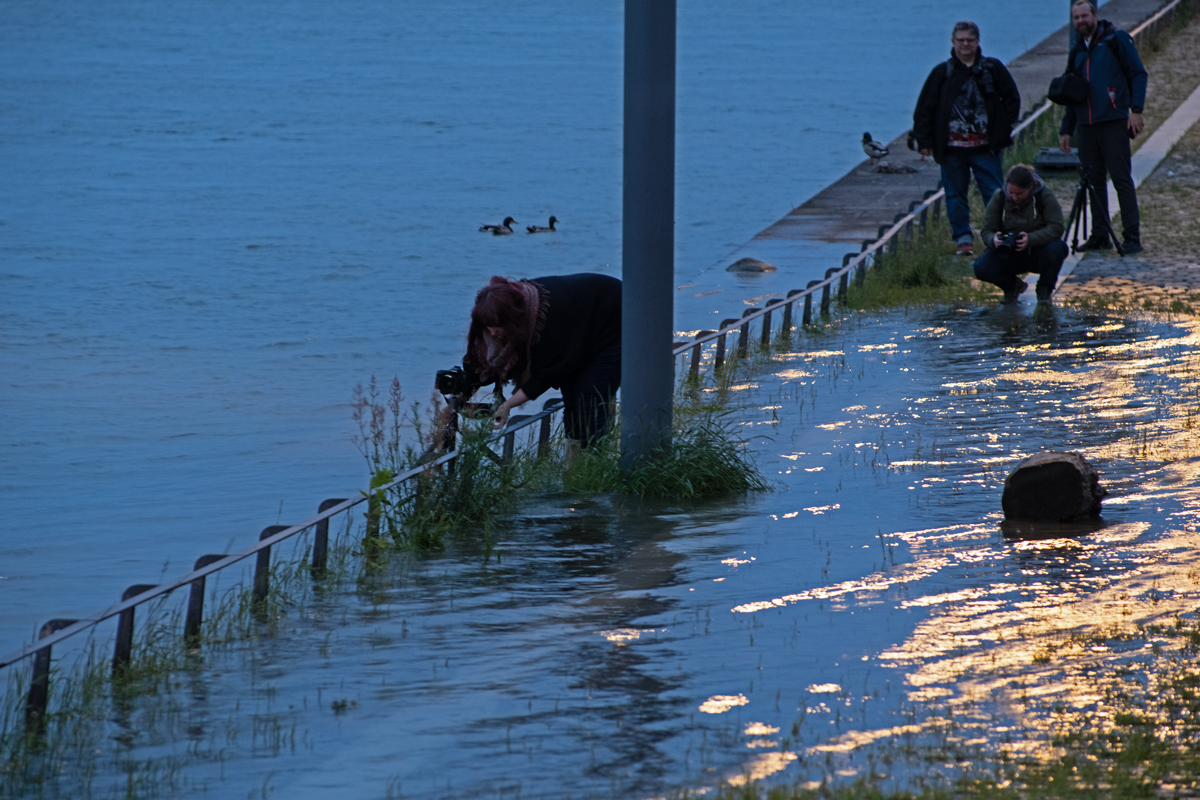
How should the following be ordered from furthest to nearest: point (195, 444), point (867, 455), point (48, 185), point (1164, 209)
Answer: point (48, 185) → point (1164, 209) → point (195, 444) → point (867, 455)

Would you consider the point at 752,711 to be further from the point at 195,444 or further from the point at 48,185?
the point at 48,185

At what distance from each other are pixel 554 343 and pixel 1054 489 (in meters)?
2.78

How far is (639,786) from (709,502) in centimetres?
384

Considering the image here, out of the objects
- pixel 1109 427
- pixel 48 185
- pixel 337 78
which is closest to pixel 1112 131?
pixel 1109 427

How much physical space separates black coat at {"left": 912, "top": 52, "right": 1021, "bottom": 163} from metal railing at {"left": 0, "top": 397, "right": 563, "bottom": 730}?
24.8ft

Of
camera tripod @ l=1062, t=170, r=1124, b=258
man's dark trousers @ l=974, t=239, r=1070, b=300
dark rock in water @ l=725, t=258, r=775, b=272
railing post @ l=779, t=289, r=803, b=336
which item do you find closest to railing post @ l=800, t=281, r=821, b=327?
railing post @ l=779, t=289, r=803, b=336

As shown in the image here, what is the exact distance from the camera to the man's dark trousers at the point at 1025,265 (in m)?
13.4

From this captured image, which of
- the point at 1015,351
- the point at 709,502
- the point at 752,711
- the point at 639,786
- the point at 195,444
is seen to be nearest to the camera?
the point at 639,786

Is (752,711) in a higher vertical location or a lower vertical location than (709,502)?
lower

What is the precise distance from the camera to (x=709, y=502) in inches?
339

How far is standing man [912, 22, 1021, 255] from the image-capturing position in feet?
48.3

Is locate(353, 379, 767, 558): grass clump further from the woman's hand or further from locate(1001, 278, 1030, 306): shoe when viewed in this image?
locate(1001, 278, 1030, 306): shoe

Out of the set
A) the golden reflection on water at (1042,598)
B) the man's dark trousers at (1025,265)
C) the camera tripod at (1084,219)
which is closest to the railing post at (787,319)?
the man's dark trousers at (1025,265)

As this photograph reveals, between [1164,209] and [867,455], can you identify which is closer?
[867,455]
